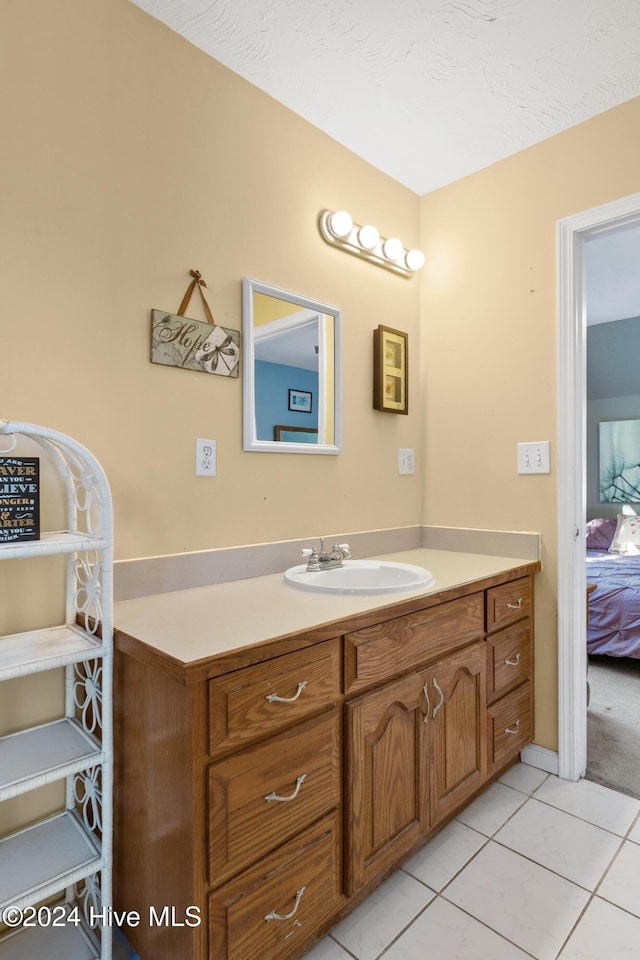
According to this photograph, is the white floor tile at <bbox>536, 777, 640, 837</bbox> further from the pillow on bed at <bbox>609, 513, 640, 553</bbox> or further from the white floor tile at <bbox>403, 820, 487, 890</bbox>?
the pillow on bed at <bbox>609, 513, 640, 553</bbox>

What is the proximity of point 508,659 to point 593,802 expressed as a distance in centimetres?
52

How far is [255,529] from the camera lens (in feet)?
5.63

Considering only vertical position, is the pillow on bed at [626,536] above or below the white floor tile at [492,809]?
above

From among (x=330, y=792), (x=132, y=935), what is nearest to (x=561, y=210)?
(x=330, y=792)

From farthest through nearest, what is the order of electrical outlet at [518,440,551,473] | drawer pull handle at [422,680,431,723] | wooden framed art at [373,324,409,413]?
1. wooden framed art at [373,324,409,413]
2. electrical outlet at [518,440,551,473]
3. drawer pull handle at [422,680,431,723]

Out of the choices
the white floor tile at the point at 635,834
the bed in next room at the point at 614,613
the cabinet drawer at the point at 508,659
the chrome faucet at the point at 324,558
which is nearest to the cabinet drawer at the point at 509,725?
the cabinet drawer at the point at 508,659

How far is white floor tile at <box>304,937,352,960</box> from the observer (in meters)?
1.21

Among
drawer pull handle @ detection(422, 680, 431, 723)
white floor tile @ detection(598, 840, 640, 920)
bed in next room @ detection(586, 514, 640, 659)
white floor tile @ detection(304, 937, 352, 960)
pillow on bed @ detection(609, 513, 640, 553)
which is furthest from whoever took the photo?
pillow on bed @ detection(609, 513, 640, 553)

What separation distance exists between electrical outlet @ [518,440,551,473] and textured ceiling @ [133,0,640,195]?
1.12 metres

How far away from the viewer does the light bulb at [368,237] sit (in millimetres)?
2016

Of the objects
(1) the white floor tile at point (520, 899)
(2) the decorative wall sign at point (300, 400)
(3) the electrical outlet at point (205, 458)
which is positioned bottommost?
(1) the white floor tile at point (520, 899)

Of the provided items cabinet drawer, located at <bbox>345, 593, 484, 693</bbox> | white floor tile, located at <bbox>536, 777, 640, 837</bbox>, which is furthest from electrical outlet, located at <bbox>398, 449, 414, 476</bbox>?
white floor tile, located at <bbox>536, 777, 640, 837</bbox>

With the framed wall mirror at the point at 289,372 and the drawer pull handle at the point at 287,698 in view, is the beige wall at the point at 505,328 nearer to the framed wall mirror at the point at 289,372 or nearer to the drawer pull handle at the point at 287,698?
the framed wall mirror at the point at 289,372

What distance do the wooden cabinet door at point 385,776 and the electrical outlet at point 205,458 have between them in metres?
0.75
